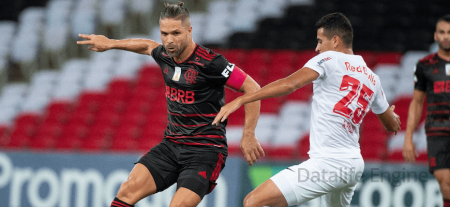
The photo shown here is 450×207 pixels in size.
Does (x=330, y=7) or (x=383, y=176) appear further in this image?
(x=330, y=7)

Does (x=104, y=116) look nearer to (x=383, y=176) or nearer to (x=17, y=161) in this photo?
(x=17, y=161)

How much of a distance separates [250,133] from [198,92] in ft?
1.86

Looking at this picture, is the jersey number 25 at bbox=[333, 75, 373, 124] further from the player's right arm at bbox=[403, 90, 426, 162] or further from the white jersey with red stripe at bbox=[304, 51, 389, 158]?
the player's right arm at bbox=[403, 90, 426, 162]

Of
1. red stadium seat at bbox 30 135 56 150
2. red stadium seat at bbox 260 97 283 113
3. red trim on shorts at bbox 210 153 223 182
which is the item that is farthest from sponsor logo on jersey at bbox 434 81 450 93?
red stadium seat at bbox 30 135 56 150

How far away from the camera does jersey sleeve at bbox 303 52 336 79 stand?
3.45 meters

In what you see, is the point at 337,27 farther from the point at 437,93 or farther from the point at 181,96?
the point at 437,93

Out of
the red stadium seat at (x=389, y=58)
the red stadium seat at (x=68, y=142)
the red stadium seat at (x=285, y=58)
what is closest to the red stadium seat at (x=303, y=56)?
the red stadium seat at (x=285, y=58)

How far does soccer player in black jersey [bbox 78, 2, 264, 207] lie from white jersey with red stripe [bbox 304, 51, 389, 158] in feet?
1.77

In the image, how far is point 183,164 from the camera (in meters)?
3.94

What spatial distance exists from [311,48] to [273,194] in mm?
7481

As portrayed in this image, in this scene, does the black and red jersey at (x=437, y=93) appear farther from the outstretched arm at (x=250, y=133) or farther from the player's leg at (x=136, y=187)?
the player's leg at (x=136, y=187)

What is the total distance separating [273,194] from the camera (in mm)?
3492

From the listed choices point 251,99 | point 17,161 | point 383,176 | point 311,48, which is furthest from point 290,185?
point 311,48

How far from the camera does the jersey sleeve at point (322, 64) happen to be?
3451 mm
